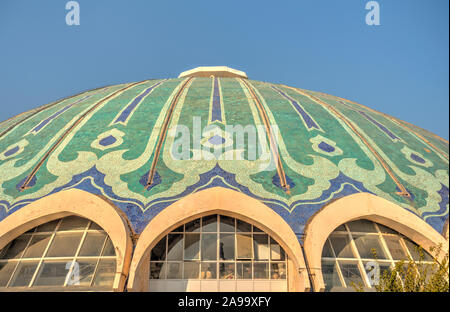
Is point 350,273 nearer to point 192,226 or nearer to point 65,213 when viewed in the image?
point 192,226

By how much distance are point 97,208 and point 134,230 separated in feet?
3.36

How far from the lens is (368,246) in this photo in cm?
936

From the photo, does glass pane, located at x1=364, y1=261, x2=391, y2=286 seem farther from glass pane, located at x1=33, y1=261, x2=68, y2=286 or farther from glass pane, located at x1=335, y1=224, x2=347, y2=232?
glass pane, located at x1=33, y1=261, x2=68, y2=286

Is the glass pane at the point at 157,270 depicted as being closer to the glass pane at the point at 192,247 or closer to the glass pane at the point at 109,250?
the glass pane at the point at 192,247

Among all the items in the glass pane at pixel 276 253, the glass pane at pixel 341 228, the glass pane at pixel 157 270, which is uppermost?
the glass pane at pixel 341 228

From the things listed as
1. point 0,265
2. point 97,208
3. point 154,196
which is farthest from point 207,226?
point 0,265

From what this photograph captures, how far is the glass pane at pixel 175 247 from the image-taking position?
29.4 feet

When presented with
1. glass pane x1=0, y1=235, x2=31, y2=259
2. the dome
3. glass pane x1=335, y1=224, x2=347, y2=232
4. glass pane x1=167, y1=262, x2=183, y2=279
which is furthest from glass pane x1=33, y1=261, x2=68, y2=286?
glass pane x1=335, y1=224, x2=347, y2=232

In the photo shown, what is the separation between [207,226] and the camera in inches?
364

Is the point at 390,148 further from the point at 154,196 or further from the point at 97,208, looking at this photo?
the point at 97,208

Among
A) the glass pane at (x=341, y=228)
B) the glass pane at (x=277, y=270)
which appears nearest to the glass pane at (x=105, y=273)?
the glass pane at (x=277, y=270)

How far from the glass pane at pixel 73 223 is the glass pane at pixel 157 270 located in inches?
71.2

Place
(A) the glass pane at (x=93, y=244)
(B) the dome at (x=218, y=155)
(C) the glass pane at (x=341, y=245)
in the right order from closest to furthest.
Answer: (A) the glass pane at (x=93, y=244), (C) the glass pane at (x=341, y=245), (B) the dome at (x=218, y=155)

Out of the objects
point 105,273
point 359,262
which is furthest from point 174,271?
point 359,262
